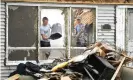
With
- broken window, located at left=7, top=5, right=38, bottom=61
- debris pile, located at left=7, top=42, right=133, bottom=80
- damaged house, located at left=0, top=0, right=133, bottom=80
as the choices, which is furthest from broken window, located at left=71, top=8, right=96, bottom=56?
debris pile, located at left=7, top=42, right=133, bottom=80

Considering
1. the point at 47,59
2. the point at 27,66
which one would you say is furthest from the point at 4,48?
the point at 27,66

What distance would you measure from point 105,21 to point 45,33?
238cm

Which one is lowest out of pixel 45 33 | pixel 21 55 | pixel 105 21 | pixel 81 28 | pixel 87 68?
pixel 87 68

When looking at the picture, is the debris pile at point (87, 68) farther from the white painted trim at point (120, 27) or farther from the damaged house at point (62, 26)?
the white painted trim at point (120, 27)

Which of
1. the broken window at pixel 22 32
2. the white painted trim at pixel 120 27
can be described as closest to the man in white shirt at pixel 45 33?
the broken window at pixel 22 32

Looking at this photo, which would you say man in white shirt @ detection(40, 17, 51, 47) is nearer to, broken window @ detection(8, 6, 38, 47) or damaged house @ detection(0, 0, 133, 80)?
damaged house @ detection(0, 0, 133, 80)

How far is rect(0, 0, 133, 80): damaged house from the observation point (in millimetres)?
15180

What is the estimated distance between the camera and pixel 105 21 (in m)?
15.9

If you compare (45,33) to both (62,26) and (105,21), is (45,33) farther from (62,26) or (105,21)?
(105,21)

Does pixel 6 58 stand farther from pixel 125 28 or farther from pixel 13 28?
pixel 125 28

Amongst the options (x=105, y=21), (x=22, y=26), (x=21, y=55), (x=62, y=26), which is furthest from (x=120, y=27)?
(x=21, y=55)

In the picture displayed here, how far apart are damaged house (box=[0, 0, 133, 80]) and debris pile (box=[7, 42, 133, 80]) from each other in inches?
116

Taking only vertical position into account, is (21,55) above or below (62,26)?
below

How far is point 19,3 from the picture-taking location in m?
15.2
